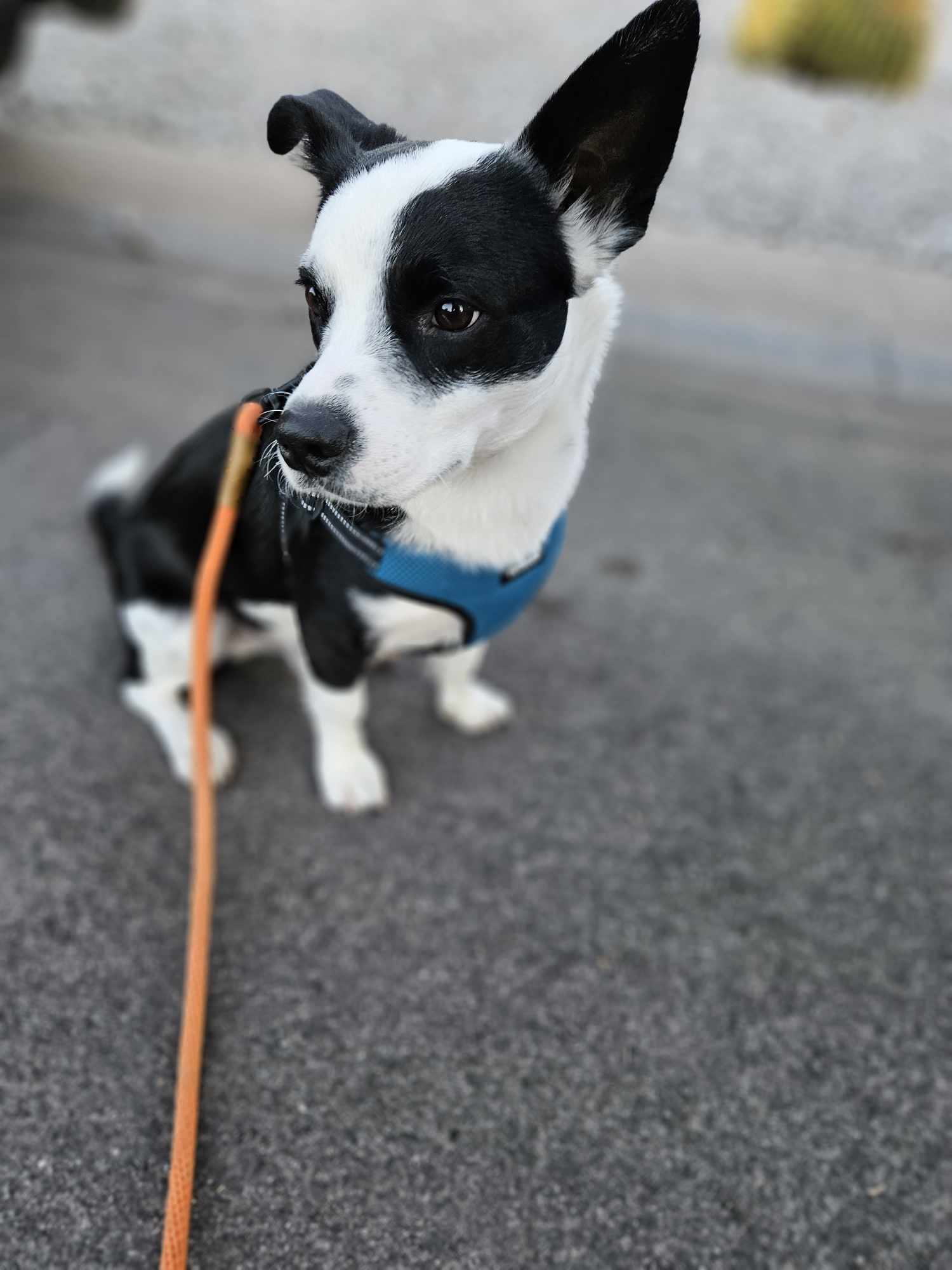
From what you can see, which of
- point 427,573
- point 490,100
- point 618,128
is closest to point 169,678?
point 427,573

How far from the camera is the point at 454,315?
53.1 inches

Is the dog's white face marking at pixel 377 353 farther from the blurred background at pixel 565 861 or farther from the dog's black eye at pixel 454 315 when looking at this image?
the blurred background at pixel 565 861

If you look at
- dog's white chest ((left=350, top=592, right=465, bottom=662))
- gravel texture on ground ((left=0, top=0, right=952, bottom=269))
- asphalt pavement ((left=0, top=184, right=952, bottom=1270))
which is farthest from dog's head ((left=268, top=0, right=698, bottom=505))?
gravel texture on ground ((left=0, top=0, right=952, bottom=269))

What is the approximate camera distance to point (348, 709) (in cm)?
212

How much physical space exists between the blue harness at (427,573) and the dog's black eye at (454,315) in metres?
0.39

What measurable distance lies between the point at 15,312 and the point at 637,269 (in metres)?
2.88

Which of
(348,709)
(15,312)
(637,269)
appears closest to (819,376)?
(637,269)

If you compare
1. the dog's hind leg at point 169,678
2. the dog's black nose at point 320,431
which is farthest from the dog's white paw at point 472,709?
the dog's black nose at point 320,431

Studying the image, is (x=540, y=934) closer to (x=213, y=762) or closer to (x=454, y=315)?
(x=213, y=762)

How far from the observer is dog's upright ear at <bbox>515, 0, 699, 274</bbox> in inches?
48.7

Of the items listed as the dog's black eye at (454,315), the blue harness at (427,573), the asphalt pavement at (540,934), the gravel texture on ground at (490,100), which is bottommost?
the asphalt pavement at (540,934)

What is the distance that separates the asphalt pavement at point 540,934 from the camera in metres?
1.57

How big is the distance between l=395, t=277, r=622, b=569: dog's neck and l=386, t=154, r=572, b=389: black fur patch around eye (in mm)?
102

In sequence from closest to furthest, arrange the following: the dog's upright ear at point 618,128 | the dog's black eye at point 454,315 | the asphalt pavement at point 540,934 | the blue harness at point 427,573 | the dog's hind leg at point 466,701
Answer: the dog's upright ear at point 618,128 < the dog's black eye at point 454,315 < the asphalt pavement at point 540,934 < the blue harness at point 427,573 < the dog's hind leg at point 466,701
